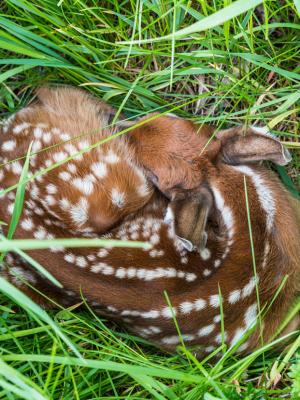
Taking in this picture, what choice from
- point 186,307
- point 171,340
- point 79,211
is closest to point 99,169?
point 79,211

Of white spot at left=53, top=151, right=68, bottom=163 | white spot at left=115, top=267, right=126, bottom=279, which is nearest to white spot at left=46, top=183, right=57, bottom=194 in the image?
white spot at left=53, top=151, right=68, bottom=163

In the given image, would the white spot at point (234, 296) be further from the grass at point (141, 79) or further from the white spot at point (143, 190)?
the white spot at point (143, 190)

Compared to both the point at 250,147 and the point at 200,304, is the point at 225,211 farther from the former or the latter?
the point at 200,304

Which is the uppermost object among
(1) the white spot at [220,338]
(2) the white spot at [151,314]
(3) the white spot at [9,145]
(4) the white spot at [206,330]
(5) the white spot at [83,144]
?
(5) the white spot at [83,144]

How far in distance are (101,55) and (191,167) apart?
2.32 ft

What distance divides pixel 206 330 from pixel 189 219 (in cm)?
51

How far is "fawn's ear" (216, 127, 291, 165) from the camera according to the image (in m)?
2.69

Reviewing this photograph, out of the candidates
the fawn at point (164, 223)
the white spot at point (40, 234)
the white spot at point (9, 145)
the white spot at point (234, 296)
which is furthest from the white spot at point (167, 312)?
the white spot at point (9, 145)

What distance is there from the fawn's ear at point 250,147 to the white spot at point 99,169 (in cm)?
53

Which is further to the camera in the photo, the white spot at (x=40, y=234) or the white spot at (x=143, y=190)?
the white spot at (x=143, y=190)

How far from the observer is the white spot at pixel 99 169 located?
273 cm

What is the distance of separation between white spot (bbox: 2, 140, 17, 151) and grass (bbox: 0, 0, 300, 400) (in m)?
0.34

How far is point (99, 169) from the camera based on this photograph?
2742 mm

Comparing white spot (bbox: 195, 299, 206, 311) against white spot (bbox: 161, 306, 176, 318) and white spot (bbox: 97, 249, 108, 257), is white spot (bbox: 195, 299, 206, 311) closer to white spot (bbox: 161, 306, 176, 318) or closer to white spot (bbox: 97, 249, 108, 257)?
white spot (bbox: 161, 306, 176, 318)
